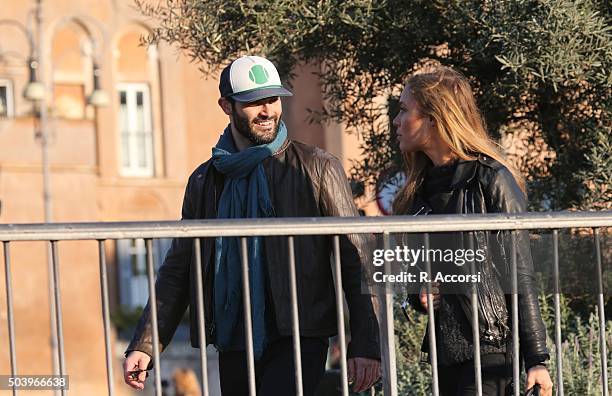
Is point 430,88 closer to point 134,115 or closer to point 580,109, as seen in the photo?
point 580,109

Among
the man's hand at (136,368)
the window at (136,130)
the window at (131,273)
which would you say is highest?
the window at (136,130)

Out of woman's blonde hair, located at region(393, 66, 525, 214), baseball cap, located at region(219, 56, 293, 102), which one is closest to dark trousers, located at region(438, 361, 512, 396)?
woman's blonde hair, located at region(393, 66, 525, 214)

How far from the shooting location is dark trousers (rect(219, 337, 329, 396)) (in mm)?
5898

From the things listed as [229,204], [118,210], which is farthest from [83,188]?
[229,204]

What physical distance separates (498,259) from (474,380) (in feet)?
1.47

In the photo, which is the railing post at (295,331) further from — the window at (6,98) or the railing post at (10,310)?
the window at (6,98)

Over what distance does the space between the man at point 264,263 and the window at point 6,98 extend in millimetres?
32107

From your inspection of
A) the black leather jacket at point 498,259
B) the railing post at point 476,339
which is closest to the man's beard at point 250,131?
the black leather jacket at point 498,259

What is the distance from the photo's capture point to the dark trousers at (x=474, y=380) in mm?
5852

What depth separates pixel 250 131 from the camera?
616cm

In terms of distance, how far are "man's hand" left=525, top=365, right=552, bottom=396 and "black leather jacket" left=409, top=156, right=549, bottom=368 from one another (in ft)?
0.42

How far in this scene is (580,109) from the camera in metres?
8.48

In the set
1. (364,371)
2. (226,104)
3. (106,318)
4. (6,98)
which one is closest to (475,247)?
(364,371)

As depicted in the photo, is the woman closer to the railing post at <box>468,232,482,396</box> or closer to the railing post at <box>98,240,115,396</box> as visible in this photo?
the railing post at <box>468,232,482,396</box>
